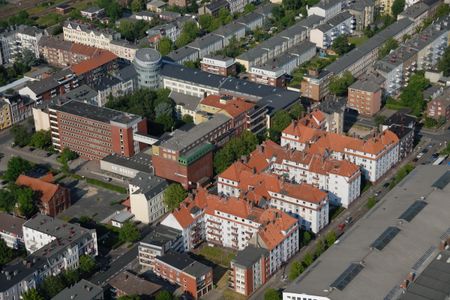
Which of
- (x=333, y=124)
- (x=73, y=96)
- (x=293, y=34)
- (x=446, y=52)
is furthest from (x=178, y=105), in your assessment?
(x=446, y=52)

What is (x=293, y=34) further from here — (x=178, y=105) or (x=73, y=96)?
(x=73, y=96)

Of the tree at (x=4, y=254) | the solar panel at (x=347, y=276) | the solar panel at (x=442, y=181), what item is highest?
the solar panel at (x=347, y=276)

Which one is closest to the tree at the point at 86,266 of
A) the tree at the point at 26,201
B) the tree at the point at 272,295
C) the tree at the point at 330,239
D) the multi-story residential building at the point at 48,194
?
the multi-story residential building at the point at 48,194

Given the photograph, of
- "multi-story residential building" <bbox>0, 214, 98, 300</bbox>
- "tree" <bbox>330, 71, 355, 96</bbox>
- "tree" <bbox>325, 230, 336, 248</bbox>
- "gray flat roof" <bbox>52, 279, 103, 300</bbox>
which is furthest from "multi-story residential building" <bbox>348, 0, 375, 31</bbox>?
"gray flat roof" <bbox>52, 279, 103, 300</bbox>

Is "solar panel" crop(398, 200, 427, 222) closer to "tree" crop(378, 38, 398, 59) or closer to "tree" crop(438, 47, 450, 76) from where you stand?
"tree" crop(438, 47, 450, 76)

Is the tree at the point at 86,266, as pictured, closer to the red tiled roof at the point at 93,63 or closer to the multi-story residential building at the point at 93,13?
the red tiled roof at the point at 93,63

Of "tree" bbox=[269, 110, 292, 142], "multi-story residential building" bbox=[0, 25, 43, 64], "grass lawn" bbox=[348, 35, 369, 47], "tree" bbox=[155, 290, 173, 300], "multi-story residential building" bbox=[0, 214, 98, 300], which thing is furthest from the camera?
"grass lawn" bbox=[348, 35, 369, 47]

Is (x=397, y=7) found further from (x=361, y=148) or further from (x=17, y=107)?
(x=17, y=107)
